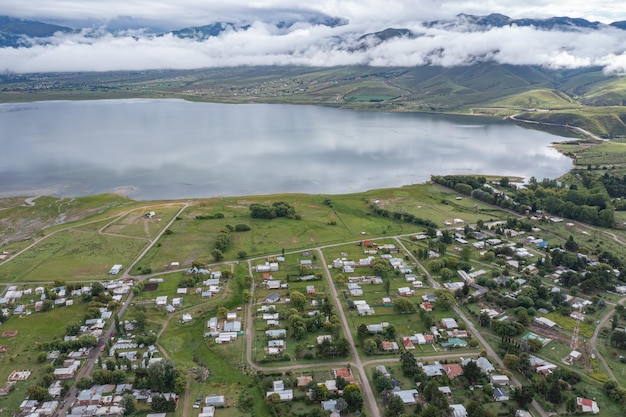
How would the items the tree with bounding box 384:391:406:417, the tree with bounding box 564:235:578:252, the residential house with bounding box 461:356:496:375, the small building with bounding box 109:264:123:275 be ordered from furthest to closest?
the tree with bounding box 564:235:578:252 < the small building with bounding box 109:264:123:275 < the residential house with bounding box 461:356:496:375 < the tree with bounding box 384:391:406:417

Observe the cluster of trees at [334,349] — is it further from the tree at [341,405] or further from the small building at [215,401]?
the small building at [215,401]

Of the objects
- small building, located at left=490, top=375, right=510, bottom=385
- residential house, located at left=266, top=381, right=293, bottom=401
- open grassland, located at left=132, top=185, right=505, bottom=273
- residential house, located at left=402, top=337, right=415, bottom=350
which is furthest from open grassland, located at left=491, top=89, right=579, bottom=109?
residential house, located at left=266, top=381, right=293, bottom=401

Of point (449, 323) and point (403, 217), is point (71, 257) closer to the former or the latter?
point (449, 323)

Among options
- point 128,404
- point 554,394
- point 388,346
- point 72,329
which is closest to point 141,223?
point 72,329

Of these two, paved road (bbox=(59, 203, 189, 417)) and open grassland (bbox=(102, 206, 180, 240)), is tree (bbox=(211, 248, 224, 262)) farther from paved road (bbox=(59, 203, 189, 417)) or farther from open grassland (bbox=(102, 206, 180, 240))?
open grassland (bbox=(102, 206, 180, 240))

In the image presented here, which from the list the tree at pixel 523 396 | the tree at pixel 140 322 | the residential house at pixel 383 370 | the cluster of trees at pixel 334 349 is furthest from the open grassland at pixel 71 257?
the tree at pixel 523 396

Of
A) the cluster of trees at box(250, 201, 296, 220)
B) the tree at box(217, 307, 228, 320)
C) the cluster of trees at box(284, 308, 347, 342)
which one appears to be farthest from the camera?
the cluster of trees at box(250, 201, 296, 220)

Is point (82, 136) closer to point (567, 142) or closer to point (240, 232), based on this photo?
point (240, 232)
